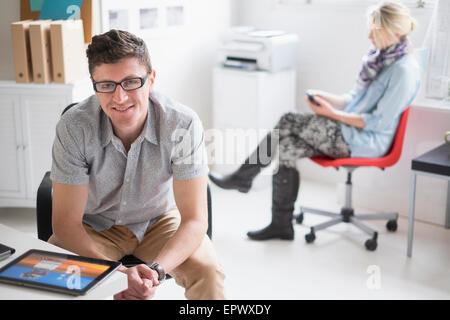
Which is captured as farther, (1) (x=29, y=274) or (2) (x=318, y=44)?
(2) (x=318, y=44)

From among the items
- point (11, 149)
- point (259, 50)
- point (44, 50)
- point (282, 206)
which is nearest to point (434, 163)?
point (282, 206)

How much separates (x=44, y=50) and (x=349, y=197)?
1847 mm

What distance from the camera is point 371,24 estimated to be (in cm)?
304

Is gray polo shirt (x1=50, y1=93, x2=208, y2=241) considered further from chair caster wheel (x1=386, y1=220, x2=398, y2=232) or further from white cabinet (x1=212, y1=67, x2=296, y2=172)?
white cabinet (x1=212, y1=67, x2=296, y2=172)

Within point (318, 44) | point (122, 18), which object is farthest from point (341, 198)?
point (122, 18)

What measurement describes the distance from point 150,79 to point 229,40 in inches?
86.6

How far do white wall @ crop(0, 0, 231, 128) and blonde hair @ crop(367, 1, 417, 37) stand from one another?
1437 mm

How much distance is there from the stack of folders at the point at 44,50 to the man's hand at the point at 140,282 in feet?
5.81

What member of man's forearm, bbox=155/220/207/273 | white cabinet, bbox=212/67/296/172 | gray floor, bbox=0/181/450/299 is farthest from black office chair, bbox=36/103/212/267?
white cabinet, bbox=212/67/296/172

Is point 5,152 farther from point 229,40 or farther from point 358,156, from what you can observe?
point 358,156

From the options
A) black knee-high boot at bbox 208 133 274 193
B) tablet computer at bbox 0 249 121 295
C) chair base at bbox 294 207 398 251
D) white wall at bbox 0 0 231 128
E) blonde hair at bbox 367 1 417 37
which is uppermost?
blonde hair at bbox 367 1 417 37

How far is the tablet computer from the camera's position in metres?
1.28
